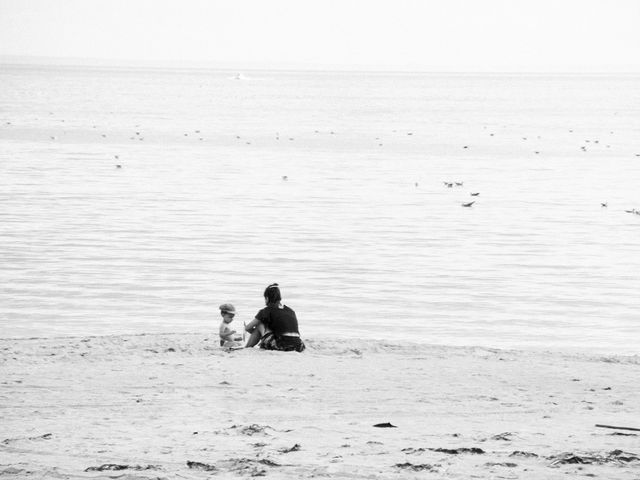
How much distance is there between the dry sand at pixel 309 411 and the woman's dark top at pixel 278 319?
0.38m

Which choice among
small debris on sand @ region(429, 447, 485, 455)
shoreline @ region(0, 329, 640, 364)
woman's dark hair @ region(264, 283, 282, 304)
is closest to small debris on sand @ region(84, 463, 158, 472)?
small debris on sand @ region(429, 447, 485, 455)

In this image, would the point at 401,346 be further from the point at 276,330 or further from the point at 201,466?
the point at 201,466

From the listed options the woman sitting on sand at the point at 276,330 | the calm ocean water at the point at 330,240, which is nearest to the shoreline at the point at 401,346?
the calm ocean water at the point at 330,240

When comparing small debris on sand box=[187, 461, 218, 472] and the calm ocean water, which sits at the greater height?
the calm ocean water

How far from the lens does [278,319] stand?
13094 millimetres

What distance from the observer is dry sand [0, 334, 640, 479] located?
8438mm

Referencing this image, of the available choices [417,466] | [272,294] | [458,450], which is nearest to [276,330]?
[272,294]

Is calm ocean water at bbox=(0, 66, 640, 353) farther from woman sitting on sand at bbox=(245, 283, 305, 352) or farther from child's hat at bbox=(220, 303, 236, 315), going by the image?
child's hat at bbox=(220, 303, 236, 315)

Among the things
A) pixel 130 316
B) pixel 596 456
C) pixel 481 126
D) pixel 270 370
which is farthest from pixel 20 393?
pixel 481 126

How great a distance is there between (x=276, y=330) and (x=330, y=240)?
1342 centimetres

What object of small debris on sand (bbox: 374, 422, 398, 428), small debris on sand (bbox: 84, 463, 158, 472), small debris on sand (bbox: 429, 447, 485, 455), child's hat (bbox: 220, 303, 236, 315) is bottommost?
small debris on sand (bbox: 84, 463, 158, 472)

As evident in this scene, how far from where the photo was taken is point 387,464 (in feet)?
27.8

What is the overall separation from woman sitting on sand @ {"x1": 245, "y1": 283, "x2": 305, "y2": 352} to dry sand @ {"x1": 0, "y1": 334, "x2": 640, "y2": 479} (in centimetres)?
27

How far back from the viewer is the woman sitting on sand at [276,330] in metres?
13.1
